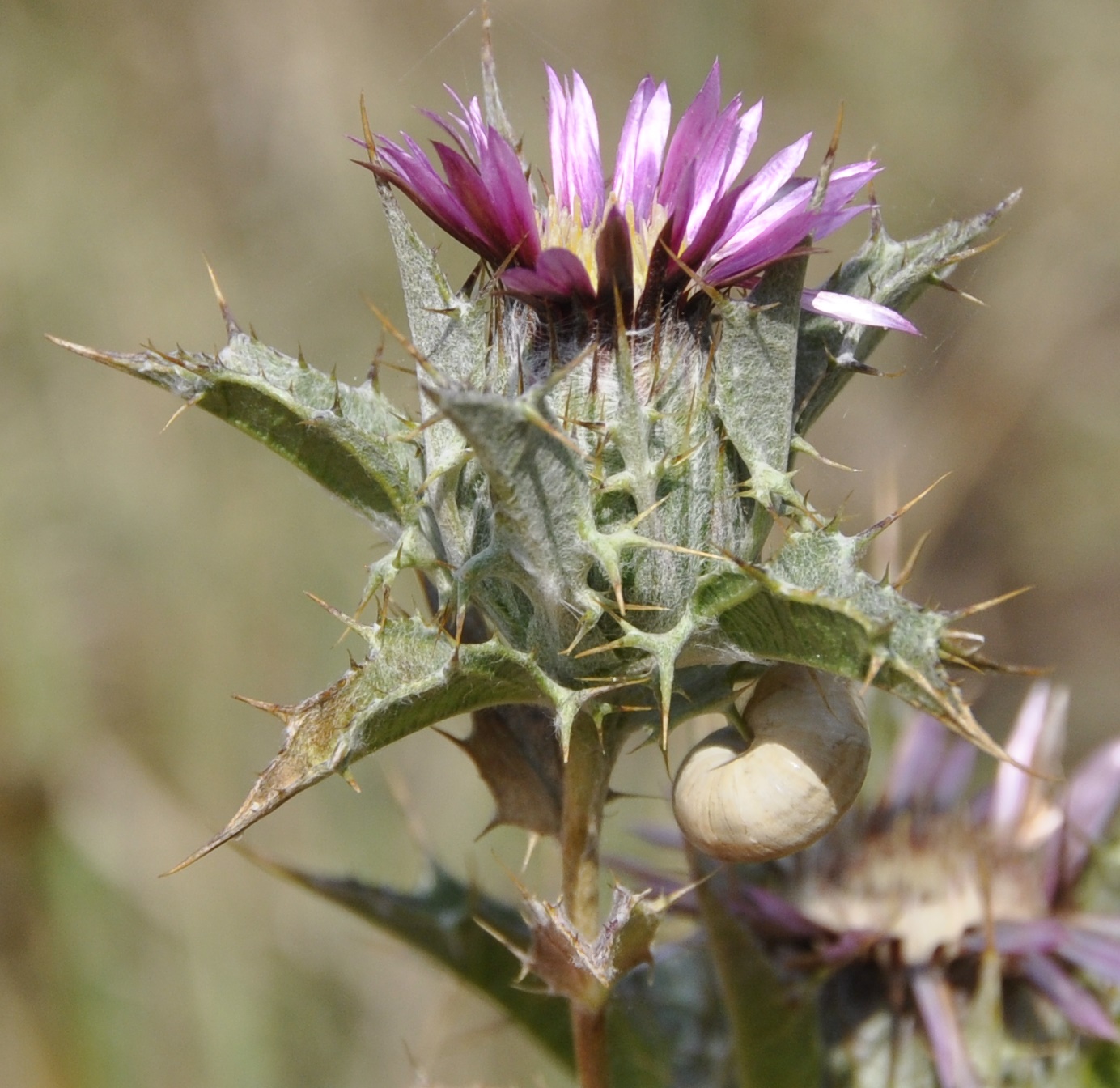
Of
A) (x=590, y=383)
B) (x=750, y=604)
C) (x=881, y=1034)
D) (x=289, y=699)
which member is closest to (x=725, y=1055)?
(x=881, y=1034)

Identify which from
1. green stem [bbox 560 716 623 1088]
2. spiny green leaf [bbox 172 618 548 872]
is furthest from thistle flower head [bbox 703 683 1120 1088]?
spiny green leaf [bbox 172 618 548 872]

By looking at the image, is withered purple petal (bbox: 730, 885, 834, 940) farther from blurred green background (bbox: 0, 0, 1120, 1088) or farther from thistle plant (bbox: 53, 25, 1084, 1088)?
blurred green background (bbox: 0, 0, 1120, 1088)

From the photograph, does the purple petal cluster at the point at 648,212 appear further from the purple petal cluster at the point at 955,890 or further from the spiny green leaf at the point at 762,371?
the purple petal cluster at the point at 955,890

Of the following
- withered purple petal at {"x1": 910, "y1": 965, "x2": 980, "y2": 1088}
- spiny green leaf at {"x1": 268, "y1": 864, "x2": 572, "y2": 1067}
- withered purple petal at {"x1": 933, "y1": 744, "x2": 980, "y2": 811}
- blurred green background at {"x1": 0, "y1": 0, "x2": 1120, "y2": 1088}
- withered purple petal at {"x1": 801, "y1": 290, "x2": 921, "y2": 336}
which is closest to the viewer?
withered purple petal at {"x1": 801, "y1": 290, "x2": 921, "y2": 336}

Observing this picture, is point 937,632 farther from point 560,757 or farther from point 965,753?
point 965,753

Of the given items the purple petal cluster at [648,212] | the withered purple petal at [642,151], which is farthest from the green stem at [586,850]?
the withered purple petal at [642,151]
